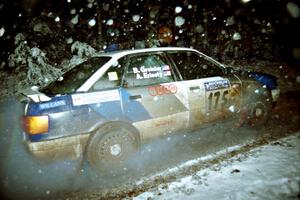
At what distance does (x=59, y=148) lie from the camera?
3.69 metres

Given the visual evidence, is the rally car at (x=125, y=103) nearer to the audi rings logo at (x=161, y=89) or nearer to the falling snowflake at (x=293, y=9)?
the audi rings logo at (x=161, y=89)

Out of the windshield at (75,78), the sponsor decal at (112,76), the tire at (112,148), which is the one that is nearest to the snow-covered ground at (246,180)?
the tire at (112,148)

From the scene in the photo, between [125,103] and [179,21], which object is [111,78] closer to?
[125,103]

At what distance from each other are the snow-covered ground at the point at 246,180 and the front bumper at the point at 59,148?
3.72ft

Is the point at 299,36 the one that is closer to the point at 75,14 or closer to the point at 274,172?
the point at 75,14

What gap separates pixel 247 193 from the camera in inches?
116

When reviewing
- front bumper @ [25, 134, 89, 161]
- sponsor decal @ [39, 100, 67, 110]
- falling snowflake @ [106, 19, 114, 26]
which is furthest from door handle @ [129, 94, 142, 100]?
falling snowflake @ [106, 19, 114, 26]

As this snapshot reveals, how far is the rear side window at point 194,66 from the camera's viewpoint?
15.2ft

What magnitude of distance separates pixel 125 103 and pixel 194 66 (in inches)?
61.9

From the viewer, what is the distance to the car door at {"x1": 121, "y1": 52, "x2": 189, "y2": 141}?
4.09 meters

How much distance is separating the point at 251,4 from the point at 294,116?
10306mm

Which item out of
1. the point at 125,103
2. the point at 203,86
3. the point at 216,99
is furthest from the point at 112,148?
the point at 216,99

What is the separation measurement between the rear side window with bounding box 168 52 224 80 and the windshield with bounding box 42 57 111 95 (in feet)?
4.04

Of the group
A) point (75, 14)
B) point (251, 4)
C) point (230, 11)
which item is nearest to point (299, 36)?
point (251, 4)
